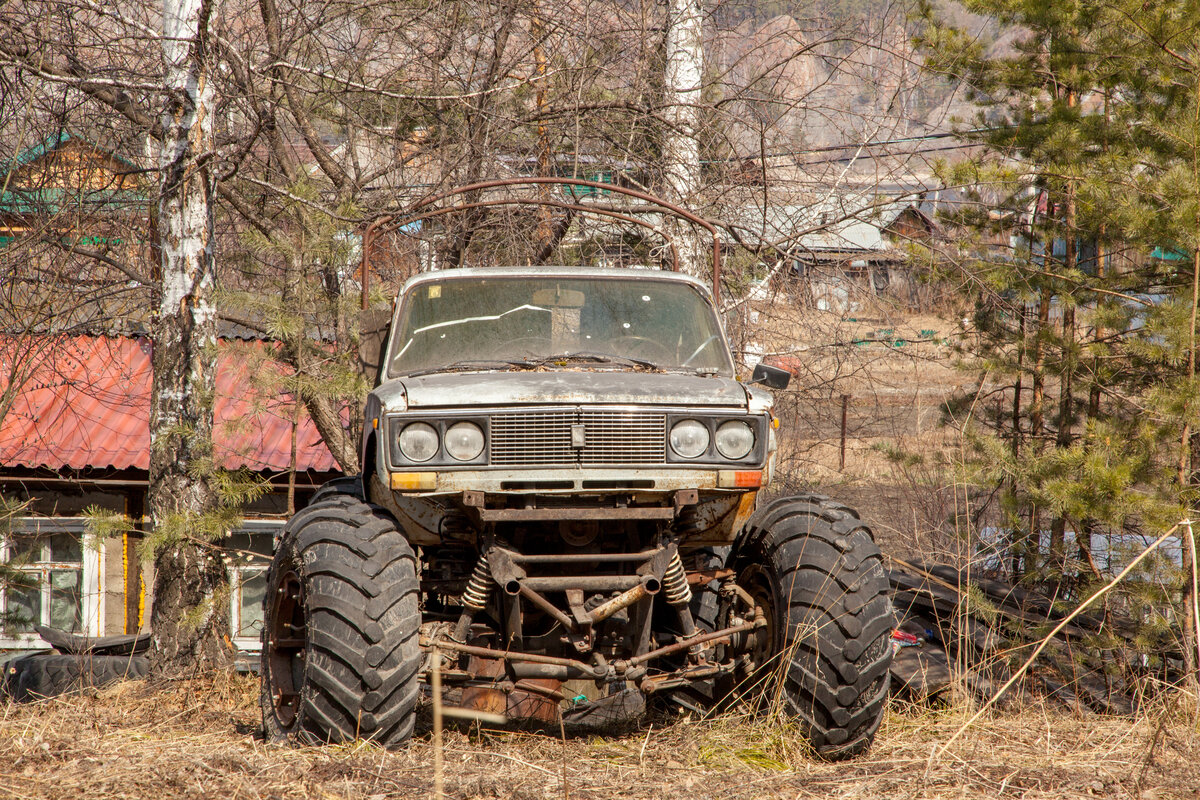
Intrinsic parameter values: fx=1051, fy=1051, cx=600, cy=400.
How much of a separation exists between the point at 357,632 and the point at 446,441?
0.88m

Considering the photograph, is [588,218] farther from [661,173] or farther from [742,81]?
[742,81]

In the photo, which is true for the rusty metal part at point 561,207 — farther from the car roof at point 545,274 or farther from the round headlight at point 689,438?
the round headlight at point 689,438

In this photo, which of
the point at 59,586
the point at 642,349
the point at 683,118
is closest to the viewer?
the point at 642,349

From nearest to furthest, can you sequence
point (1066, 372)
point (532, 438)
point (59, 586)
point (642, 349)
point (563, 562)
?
point (532, 438)
point (563, 562)
point (642, 349)
point (1066, 372)
point (59, 586)

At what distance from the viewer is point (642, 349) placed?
5703mm

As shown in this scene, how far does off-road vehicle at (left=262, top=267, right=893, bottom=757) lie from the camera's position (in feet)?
A: 14.6

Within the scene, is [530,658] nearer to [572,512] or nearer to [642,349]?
[572,512]

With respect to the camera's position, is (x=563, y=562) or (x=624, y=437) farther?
(x=563, y=562)

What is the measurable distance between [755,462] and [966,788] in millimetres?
1560

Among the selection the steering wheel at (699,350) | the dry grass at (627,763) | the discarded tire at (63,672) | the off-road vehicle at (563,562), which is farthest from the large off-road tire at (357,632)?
the discarded tire at (63,672)

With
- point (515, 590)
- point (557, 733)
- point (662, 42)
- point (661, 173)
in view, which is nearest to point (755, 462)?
point (515, 590)

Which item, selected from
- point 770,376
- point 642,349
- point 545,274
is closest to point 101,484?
point 545,274

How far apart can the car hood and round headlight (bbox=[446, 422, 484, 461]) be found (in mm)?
100

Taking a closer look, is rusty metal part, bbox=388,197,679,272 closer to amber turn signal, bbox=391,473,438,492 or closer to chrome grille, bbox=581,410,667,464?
chrome grille, bbox=581,410,667,464
